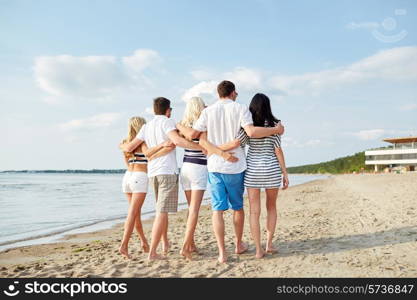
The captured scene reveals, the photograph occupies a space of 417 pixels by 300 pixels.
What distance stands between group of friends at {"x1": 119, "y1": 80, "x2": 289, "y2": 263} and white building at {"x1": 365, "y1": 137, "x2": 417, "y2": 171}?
65.6 m

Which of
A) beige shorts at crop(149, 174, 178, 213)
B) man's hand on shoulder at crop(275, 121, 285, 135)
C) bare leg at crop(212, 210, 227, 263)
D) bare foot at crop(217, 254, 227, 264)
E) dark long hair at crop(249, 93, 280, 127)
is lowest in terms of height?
bare foot at crop(217, 254, 227, 264)

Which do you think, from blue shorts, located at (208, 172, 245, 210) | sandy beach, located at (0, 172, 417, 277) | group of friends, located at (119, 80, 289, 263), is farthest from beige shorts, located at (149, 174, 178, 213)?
sandy beach, located at (0, 172, 417, 277)

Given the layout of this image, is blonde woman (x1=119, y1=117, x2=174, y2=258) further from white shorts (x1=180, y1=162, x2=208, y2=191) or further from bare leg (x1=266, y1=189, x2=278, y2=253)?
bare leg (x1=266, y1=189, x2=278, y2=253)

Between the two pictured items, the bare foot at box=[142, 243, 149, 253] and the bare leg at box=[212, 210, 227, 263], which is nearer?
the bare leg at box=[212, 210, 227, 263]

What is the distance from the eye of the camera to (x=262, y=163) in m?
4.68

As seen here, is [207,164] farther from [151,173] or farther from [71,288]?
[71,288]

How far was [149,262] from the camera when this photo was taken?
16.1ft

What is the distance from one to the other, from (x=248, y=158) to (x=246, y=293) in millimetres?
1725

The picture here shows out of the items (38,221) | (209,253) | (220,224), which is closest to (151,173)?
(220,224)

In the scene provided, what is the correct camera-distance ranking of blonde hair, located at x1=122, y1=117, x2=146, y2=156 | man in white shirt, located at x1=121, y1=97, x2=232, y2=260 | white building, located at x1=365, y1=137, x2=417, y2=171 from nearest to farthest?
1. man in white shirt, located at x1=121, y1=97, x2=232, y2=260
2. blonde hair, located at x1=122, y1=117, x2=146, y2=156
3. white building, located at x1=365, y1=137, x2=417, y2=171

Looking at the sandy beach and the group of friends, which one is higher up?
the group of friends

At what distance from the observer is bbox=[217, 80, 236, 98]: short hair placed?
466cm

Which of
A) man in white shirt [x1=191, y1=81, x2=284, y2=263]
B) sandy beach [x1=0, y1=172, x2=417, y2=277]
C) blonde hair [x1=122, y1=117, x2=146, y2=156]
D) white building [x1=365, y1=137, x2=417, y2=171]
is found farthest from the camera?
white building [x1=365, y1=137, x2=417, y2=171]

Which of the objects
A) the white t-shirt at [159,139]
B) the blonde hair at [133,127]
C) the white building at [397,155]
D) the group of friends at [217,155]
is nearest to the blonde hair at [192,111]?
the group of friends at [217,155]
